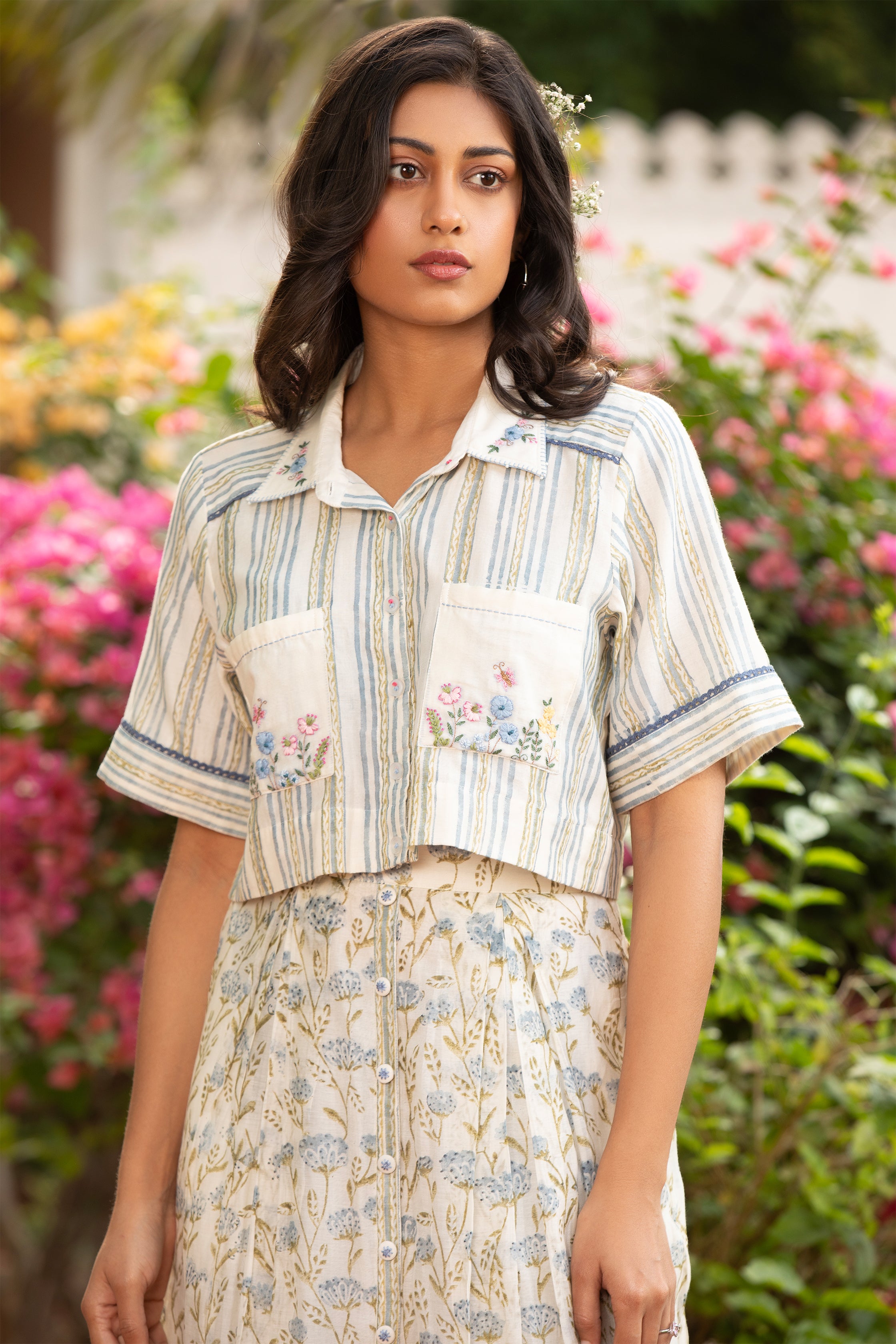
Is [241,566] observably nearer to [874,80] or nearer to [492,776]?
[492,776]

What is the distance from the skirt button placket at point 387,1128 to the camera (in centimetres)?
126

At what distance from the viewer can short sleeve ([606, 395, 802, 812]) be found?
129 cm

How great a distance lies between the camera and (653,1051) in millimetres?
1239

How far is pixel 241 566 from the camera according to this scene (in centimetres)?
144

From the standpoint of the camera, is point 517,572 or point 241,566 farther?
point 241,566

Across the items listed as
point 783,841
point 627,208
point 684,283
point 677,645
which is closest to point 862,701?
point 783,841

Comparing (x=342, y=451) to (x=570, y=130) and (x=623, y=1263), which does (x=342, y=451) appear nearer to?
(x=570, y=130)

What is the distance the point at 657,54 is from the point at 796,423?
25.4 feet

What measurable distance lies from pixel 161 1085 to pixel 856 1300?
2.99 feet

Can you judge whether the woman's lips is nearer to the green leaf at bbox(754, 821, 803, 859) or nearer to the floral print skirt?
the floral print skirt

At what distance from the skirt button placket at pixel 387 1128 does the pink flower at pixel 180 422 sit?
1941 millimetres

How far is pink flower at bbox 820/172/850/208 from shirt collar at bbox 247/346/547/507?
153cm

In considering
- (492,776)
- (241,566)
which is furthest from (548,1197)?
(241,566)

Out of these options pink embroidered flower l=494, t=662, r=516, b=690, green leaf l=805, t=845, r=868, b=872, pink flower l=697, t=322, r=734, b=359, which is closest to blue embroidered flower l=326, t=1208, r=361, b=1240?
pink embroidered flower l=494, t=662, r=516, b=690
